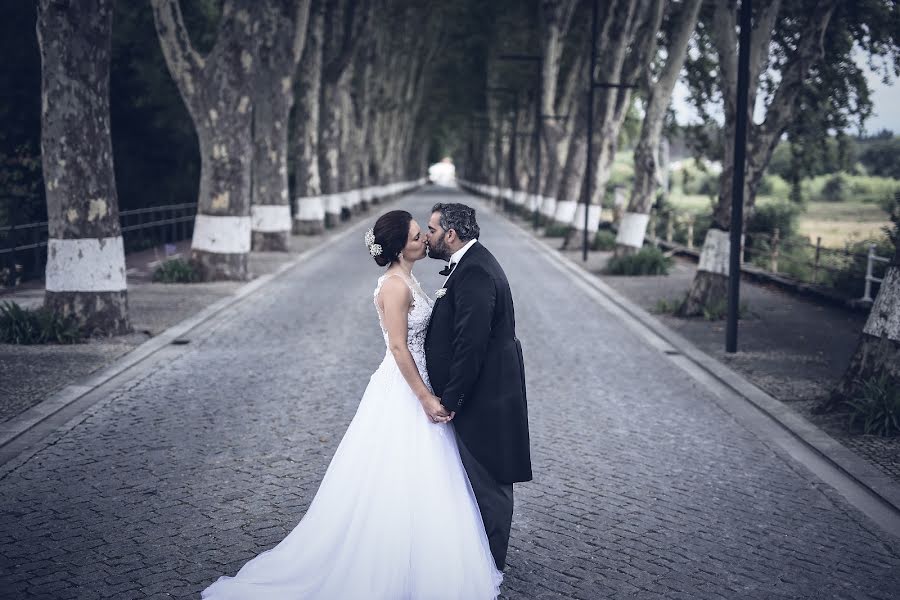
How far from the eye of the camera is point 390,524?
193 inches

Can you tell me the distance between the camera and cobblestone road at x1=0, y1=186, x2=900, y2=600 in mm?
5434

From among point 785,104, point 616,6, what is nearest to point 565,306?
point 785,104

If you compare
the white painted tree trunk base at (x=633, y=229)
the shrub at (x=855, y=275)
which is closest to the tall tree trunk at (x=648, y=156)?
the white painted tree trunk base at (x=633, y=229)

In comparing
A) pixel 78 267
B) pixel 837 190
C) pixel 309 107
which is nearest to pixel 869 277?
pixel 78 267

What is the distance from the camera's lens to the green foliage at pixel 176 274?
1938 cm

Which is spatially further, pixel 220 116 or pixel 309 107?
pixel 309 107

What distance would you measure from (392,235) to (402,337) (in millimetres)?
494

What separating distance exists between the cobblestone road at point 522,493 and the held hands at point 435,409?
3.31 ft

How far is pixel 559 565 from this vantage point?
18.2 ft

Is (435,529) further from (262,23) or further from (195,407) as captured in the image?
(262,23)

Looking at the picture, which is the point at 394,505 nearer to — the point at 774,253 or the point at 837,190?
the point at 774,253

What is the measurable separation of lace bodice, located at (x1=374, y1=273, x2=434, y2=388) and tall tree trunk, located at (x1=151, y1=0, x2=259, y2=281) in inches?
574

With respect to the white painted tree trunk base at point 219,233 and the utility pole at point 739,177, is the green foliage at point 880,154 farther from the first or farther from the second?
the utility pole at point 739,177

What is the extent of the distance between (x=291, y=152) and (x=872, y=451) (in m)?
40.9
